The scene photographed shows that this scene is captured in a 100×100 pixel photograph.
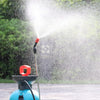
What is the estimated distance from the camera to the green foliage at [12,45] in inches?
388

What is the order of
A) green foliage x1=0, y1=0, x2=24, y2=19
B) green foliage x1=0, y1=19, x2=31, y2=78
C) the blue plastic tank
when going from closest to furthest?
the blue plastic tank → green foliage x1=0, y1=19, x2=31, y2=78 → green foliage x1=0, y1=0, x2=24, y2=19

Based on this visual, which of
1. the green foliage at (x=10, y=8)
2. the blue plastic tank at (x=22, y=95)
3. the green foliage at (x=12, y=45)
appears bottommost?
the blue plastic tank at (x=22, y=95)

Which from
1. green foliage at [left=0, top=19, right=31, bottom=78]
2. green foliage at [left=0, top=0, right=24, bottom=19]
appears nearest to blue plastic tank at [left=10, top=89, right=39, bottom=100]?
green foliage at [left=0, top=19, right=31, bottom=78]

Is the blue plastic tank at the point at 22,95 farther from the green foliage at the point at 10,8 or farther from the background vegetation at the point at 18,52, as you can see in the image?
the green foliage at the point at 10,8

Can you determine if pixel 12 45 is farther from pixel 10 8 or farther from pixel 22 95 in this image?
pixel 22 95

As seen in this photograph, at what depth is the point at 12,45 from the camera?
979cm

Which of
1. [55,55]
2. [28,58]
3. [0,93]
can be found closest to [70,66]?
[55,55]

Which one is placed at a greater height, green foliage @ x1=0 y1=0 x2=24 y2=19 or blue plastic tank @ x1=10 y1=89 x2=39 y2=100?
green foliage @ x1=0 y1=0 x2=24 y2=19

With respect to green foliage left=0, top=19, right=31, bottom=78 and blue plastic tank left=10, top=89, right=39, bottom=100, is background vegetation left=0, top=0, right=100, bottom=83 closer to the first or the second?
green foliage left=0, top=19, right=31, bottom=78

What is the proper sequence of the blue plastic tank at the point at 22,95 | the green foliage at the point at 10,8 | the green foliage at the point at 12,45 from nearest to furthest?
1. the blue plastic tank at the point at 22,95
2. the green foliage at the point at 12,45
3. the green foliage at the point at 10,8

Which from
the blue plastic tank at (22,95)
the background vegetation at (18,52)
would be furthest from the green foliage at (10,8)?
the blue plastic tank at (22,95)

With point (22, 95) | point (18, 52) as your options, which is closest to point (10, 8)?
point (18, 52)

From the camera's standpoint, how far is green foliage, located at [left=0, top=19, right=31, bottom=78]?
32.3 feet

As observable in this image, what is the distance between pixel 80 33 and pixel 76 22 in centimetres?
47
